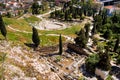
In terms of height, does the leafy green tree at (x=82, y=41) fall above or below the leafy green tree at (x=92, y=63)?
above

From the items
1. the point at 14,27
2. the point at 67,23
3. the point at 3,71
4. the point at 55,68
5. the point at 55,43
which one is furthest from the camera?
the point at 67,23

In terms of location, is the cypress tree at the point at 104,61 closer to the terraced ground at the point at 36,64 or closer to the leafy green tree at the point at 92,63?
the leafy green tree at the point at 92,63

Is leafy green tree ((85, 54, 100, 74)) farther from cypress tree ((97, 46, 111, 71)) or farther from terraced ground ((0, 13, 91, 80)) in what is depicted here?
terraced ground ((0, 13, 91, 80))

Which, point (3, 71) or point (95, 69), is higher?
point (3, 71)

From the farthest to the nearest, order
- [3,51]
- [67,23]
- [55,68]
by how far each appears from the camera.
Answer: [67,23] < [55,68] < [3,51]

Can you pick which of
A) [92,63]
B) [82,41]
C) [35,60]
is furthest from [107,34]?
[35,60]

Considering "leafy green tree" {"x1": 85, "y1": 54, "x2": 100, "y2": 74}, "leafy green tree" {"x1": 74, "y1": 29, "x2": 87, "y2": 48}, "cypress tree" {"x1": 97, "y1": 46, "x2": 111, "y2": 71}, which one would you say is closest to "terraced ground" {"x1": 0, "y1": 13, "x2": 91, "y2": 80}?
"leafy green tree" {"x1": 85, "y1": 54, "x2": 100, "y2": 74}

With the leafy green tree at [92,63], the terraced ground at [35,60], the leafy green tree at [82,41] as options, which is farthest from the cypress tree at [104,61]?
the leafy green tree at [82,41]

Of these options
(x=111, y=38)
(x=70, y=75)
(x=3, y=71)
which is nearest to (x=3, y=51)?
(x=3, y=71)

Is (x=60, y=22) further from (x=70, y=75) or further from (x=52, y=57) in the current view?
(x=70, y=75)

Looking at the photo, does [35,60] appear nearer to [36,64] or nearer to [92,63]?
[36,64]

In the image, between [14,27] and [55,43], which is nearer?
[55,43]
